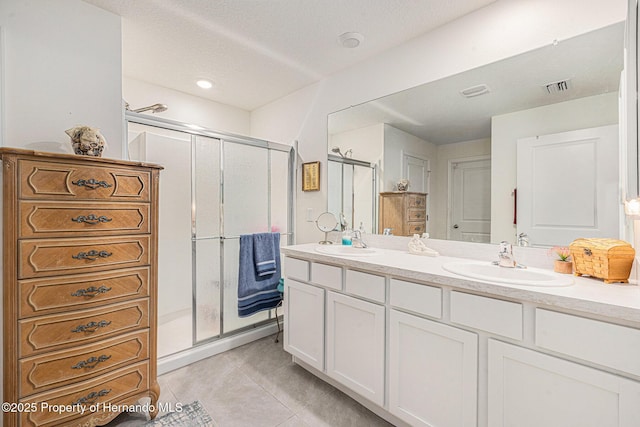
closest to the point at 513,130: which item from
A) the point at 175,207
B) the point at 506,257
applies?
the point at 506,257

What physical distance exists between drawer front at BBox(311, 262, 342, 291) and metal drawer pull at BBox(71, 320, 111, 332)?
1179mm

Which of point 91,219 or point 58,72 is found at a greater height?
point 58,72

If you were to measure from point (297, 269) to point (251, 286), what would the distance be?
2.30 feet

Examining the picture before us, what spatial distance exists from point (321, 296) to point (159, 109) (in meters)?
1.92

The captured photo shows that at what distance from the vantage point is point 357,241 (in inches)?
88.9

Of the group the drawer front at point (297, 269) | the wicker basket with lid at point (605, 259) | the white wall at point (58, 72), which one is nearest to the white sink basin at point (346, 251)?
the drawer front at point (297, 269)

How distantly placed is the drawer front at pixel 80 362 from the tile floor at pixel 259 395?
0.41 meters

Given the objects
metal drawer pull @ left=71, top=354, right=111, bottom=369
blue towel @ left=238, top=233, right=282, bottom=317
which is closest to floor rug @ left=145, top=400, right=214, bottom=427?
metal drawer pull @ left=71, top=354, right=111, bottom=369

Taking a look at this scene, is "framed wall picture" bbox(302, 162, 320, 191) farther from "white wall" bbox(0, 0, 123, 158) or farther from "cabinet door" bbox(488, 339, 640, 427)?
"cabinet door" bbox(488, 339, 640, 427)

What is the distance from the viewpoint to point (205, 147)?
96.4 inches

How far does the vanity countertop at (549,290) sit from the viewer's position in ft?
3.11

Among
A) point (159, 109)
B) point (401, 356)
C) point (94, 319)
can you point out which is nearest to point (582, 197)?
point (401, 356)

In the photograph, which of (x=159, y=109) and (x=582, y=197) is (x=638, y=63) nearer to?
(x=582, y=197)

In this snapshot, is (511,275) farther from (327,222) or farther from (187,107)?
(187,107)
